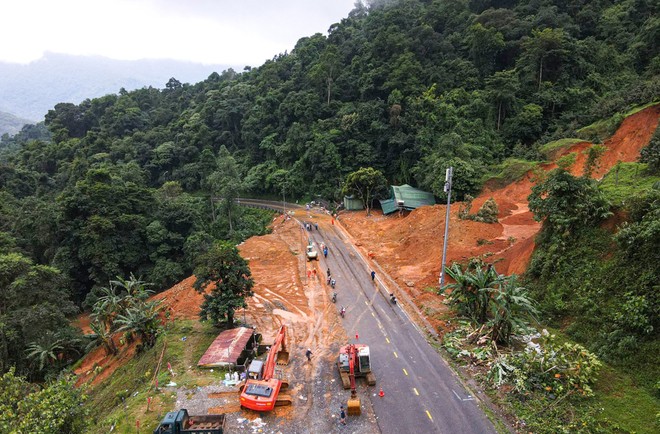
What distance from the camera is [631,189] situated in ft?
80.4

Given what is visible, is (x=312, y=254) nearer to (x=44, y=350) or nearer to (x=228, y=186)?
(x=228, y=186)

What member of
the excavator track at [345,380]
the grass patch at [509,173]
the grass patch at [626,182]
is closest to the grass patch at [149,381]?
the excavator track at [345,380]

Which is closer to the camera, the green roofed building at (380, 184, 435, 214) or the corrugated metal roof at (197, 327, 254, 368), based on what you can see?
the corrugated metal roof at (197, 327, 254, 368)

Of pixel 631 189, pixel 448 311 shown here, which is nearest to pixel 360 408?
pixel 448 311

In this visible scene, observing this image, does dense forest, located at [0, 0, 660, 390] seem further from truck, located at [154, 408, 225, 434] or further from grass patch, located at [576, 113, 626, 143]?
truck, located at [154, 408, 225, 434]

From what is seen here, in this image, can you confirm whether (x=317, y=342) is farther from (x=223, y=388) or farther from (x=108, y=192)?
(x=108, y=192)

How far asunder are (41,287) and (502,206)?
45.3 metres

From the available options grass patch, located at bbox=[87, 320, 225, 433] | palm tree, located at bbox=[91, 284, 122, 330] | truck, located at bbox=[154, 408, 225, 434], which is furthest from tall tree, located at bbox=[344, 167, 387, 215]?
truck, located at bbox=[154, 408, 225, 434]

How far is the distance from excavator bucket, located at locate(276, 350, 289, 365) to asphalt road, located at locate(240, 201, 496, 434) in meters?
4.68

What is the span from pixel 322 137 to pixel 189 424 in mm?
51076

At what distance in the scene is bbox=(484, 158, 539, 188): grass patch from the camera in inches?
1843

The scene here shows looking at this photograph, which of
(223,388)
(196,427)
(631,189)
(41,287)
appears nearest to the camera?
(196,427)

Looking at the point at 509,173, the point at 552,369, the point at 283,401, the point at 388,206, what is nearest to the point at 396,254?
the point at 388,206

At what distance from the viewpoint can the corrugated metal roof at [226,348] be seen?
22.2 meters
